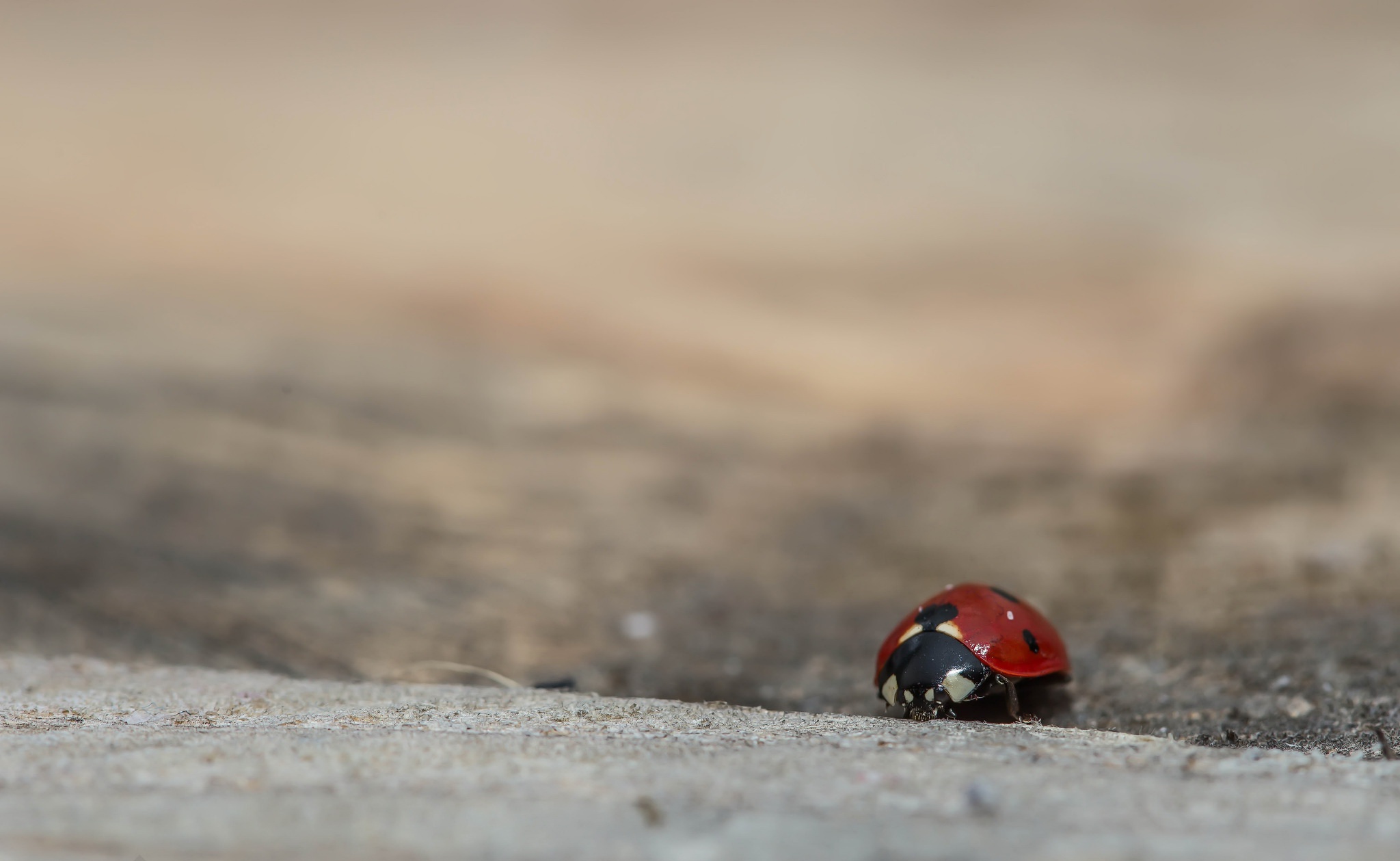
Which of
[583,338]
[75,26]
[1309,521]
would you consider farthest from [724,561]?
[75,26]

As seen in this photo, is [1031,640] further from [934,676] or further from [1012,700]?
[934,676]

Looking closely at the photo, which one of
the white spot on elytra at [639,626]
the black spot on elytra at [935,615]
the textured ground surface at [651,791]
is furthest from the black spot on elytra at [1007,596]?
the white spot on elytra at [639,626]

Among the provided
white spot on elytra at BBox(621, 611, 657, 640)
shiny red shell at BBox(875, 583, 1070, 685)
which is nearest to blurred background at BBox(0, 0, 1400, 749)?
white spot on elytra at BBox(621, 611, 657, 640)

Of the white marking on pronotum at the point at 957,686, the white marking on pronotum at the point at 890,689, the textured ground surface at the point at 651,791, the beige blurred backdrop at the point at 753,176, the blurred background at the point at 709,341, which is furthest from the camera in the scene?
the beige blurred backdrop at the point at 753,176

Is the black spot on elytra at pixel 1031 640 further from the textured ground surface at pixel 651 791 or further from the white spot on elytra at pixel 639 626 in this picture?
the white spot on elytra at pixel 639 626

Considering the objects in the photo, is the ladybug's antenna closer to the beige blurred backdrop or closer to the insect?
the insect

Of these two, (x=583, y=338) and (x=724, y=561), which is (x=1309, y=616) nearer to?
(x=724, y=561)
